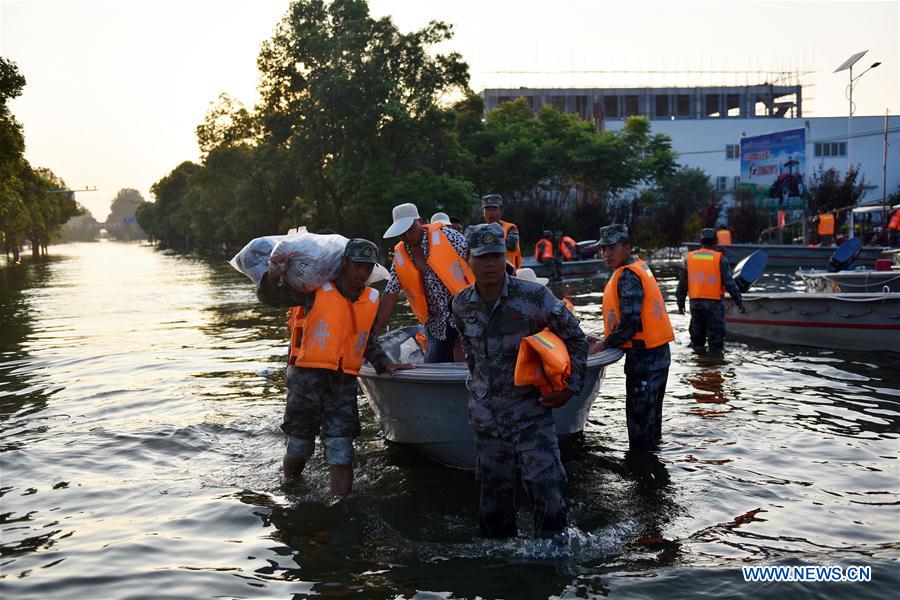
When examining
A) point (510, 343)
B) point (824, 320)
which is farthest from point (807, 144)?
point (510, 343)

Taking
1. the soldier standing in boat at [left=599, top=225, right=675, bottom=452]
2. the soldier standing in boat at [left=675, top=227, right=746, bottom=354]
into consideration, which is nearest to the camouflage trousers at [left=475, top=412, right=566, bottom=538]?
the soldier standing in boat at [left=599, top=225, right=675, bottom=452]

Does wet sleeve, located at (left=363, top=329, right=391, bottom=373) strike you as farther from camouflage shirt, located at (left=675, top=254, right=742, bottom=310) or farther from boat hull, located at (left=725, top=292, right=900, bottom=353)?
boat hull, located at (left=725, top=292, right=900, bottom=353)

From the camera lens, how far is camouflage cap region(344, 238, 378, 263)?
579cm

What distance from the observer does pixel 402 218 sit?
7.04 metres

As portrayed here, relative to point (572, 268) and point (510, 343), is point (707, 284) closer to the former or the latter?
point (510, 343)

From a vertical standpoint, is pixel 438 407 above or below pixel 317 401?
below

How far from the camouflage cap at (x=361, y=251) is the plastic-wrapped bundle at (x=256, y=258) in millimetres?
513

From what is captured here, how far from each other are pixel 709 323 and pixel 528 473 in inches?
320

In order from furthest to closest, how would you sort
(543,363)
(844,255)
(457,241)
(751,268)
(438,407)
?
(844,255), (751,268), (457,241), (438,407), (543,363)

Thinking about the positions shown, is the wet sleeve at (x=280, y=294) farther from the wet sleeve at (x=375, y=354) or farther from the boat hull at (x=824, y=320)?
the boat hull at (x=824, y=320)

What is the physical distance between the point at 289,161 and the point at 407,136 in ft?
22.5

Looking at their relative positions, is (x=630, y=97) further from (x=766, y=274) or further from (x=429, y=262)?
(x=429, y=262)

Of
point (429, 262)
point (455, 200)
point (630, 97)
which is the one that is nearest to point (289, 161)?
point (455, 200)

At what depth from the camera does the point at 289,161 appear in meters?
40.1
